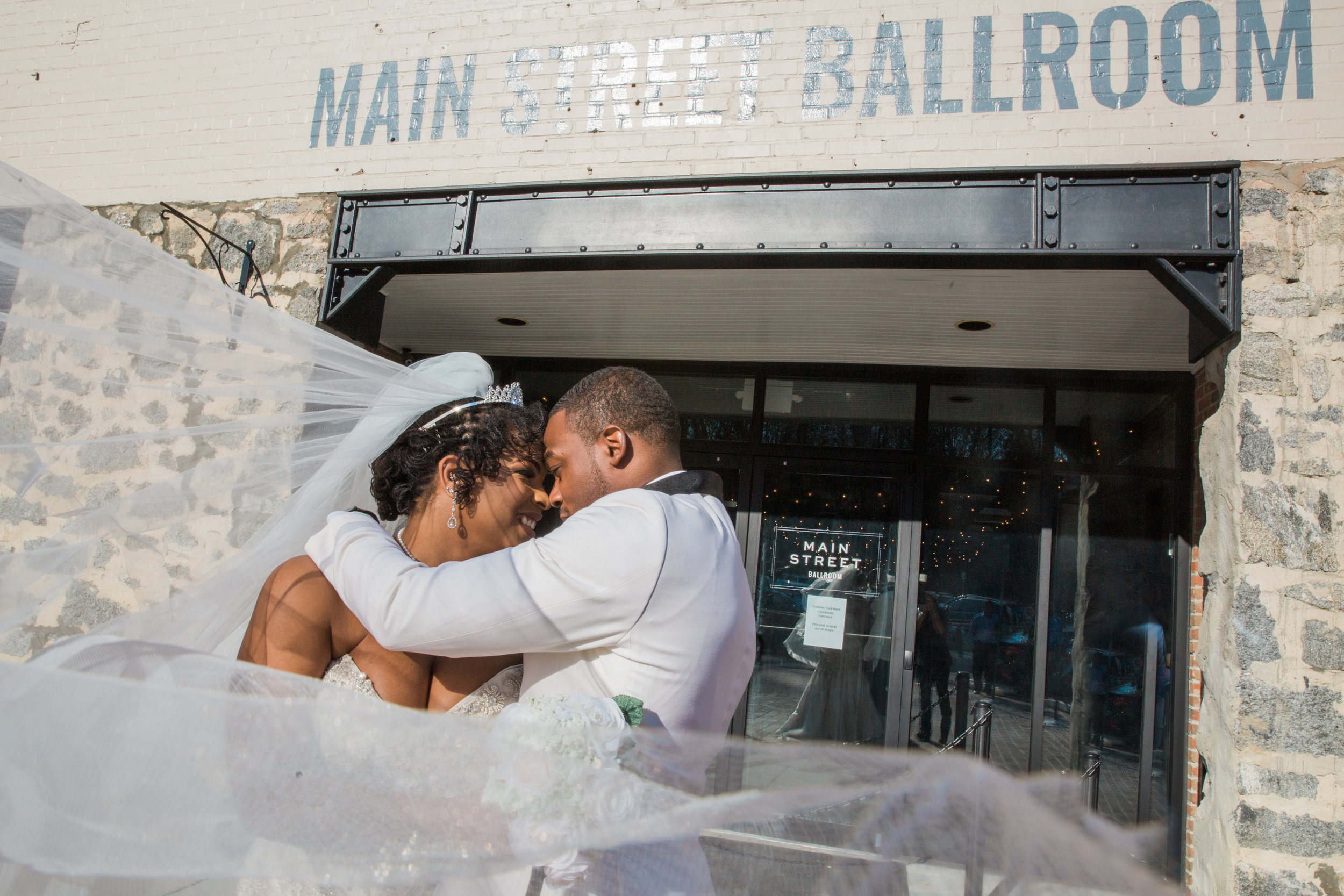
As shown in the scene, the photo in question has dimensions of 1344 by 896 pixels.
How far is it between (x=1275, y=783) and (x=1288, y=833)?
218 mm

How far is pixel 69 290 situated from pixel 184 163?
4.71 meters

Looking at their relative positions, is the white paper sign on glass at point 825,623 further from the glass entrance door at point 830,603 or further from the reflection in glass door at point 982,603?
the reflection in glass door at point 982,603

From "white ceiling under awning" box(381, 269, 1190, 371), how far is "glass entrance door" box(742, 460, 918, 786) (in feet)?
3.37

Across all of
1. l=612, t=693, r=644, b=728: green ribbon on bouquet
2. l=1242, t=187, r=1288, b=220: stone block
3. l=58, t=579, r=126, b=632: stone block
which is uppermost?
l=1242, t=187, r=1288, b=220: stone block

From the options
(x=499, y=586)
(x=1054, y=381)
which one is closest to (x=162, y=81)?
(x=499, y=586)

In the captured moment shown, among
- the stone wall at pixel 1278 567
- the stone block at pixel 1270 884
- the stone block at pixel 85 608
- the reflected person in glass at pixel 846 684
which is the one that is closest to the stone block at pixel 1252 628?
the stone wall at pixel 1278 567

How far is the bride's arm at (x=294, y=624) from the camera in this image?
5.80ft

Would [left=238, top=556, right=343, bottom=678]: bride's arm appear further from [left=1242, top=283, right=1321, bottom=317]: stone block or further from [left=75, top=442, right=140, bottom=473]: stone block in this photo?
[left=1242, top=283, right=1321, bottom=317]: stone block

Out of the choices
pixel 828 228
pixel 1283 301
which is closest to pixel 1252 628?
pixel 1283 301

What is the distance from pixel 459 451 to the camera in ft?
7.11

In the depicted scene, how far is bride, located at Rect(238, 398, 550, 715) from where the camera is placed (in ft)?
5.89

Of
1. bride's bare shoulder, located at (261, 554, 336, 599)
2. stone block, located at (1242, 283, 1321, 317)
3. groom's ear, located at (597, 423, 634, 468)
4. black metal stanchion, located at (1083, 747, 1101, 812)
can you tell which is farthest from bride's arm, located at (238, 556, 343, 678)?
stone block, located at (1242, 283, 1321, 317)

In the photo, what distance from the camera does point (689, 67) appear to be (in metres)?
4.78

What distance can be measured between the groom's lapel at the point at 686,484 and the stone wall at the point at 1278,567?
→ 3105 mm
